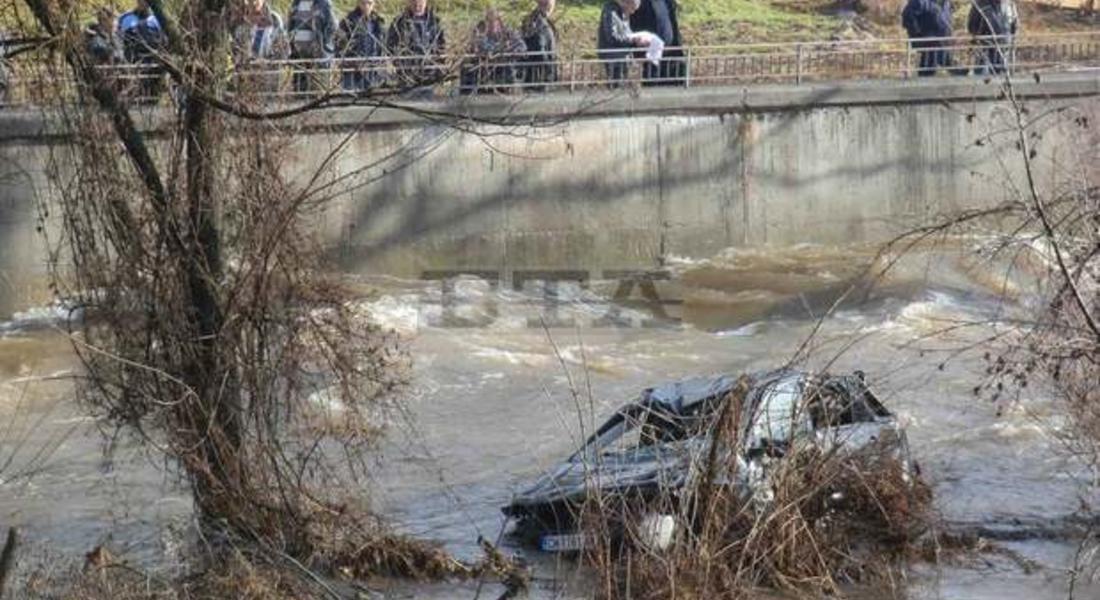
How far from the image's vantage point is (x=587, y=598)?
12.0m

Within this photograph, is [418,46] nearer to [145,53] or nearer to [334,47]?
[334,47]

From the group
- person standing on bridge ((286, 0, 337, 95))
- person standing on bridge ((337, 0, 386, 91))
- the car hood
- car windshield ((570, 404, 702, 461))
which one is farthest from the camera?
person standing on bridge ((337, 0, 386, 91))

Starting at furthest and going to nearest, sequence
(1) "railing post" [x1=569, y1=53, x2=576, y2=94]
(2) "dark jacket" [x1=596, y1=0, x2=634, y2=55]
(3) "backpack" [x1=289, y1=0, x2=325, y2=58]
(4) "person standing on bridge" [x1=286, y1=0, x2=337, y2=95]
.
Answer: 1. (2) "dark jacket" [x1=596, y1=0, x2=634, y2=55]
2. (1) "railing post" [x1=569, y1=53, x2=576, y2=94]
3. (3) "backpack" [x1=289, y1=0, x2=325, y2=58]
4. (4) "person standing on bridge" [x1=286, y1=0, x2=337, y2=95]

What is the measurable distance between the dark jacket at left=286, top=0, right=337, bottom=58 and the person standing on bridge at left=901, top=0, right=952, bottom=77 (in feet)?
29.4

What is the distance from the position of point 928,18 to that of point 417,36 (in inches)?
571

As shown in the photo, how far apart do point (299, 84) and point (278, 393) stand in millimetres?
2826

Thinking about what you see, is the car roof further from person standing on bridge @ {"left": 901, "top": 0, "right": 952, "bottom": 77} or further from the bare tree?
person standing on bridge @ {"left": 901, "top": 0, "right": 952, "bottom": 77}

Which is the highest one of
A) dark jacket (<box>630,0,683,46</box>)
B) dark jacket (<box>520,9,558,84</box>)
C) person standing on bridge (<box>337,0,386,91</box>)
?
person standing on bridge (<box>337,0,386,91</box>)

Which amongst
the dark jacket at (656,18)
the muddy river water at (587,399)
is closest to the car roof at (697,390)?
the muddy river water at (587,399)

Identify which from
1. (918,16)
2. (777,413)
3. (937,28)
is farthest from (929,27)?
(777,413)

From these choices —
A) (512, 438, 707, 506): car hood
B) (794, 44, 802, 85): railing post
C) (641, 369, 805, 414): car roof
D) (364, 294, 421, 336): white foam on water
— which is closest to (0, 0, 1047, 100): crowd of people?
(794, 44, 802, 85): railing post

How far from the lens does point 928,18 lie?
28.4 metres

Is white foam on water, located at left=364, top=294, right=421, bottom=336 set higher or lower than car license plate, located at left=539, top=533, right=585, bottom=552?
lower

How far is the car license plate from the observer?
1299 centimetres
